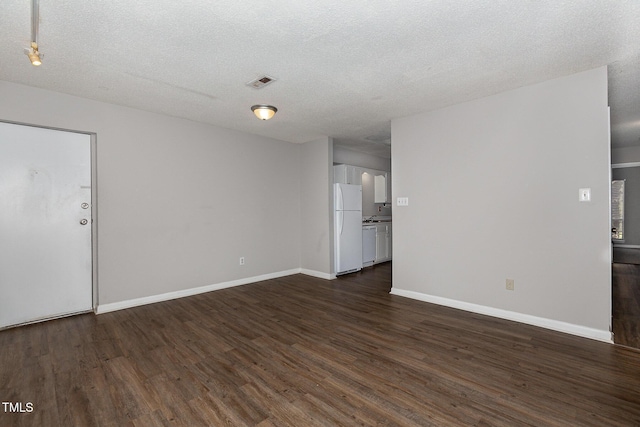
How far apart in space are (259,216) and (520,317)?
4.02m

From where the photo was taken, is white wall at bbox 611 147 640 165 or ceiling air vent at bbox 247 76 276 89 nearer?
ceiling air vent at bbox 247 76 276 89

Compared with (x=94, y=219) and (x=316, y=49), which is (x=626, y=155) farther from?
(x=94, y=219)

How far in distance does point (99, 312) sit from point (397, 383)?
3.55 meters

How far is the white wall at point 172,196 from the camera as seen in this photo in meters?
3.62

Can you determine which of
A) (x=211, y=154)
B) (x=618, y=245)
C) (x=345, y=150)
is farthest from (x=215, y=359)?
(x=618, y=245)

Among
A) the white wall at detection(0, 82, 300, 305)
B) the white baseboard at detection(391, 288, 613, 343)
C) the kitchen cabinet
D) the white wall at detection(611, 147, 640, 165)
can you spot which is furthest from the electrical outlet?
the white wall at detection(611, 147, 640, 165)

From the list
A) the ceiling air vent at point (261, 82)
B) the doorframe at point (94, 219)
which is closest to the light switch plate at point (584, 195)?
the ceiling air vent at point (261, 82)

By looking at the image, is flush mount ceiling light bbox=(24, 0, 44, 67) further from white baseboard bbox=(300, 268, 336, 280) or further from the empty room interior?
white baseboard bbox=(300, 268, 336, 280)

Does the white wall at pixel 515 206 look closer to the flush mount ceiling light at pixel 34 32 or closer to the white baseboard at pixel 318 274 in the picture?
the white baseboard at pixel 318 274

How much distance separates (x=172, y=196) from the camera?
422 cm

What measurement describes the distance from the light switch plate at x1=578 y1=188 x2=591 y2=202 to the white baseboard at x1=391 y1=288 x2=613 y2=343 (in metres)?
1.24

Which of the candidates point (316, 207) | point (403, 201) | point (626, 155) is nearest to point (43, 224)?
point (316, 207)

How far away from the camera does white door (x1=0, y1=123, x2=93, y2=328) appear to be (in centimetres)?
Answer: 316

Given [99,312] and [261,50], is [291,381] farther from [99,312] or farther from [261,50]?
[99,312]
